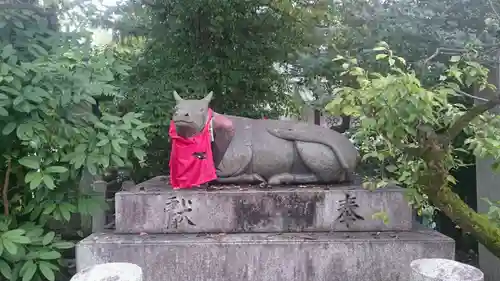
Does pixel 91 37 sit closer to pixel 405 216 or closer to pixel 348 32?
pixel 348 32

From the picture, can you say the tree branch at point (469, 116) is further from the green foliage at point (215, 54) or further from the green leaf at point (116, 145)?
the green foliage at point (215, 54)

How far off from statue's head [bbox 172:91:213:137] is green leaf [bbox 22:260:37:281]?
1.74 m

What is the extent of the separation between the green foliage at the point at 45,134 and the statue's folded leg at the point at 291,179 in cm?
141

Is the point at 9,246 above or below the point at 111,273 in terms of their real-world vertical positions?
above

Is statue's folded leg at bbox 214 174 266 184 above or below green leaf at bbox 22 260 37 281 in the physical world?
above

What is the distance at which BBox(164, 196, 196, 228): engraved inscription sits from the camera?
14.1 feet

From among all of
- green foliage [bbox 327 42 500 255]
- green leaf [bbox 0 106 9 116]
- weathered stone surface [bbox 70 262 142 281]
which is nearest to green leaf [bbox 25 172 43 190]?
green leaf [bbox 0 106 9 116]

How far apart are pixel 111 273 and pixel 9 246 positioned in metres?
0.81

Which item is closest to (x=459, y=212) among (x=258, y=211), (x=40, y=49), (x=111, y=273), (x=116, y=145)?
(x=258, y=211)

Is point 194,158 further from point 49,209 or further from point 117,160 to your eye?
point 49,209

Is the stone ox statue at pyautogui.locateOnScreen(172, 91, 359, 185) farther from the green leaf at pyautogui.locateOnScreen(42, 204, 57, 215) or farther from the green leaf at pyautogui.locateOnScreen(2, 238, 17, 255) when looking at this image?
the green leaf at pyautogui.locateOnScreen(2, 238, 17, 255)

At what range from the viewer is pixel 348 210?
434 cm

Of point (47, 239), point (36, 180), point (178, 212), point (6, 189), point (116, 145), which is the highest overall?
point (116, 145)

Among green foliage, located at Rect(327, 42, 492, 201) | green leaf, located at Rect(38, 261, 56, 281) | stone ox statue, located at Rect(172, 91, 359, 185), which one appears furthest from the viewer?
stone ox statue, located at Rect(172, 91, 359, 185)
